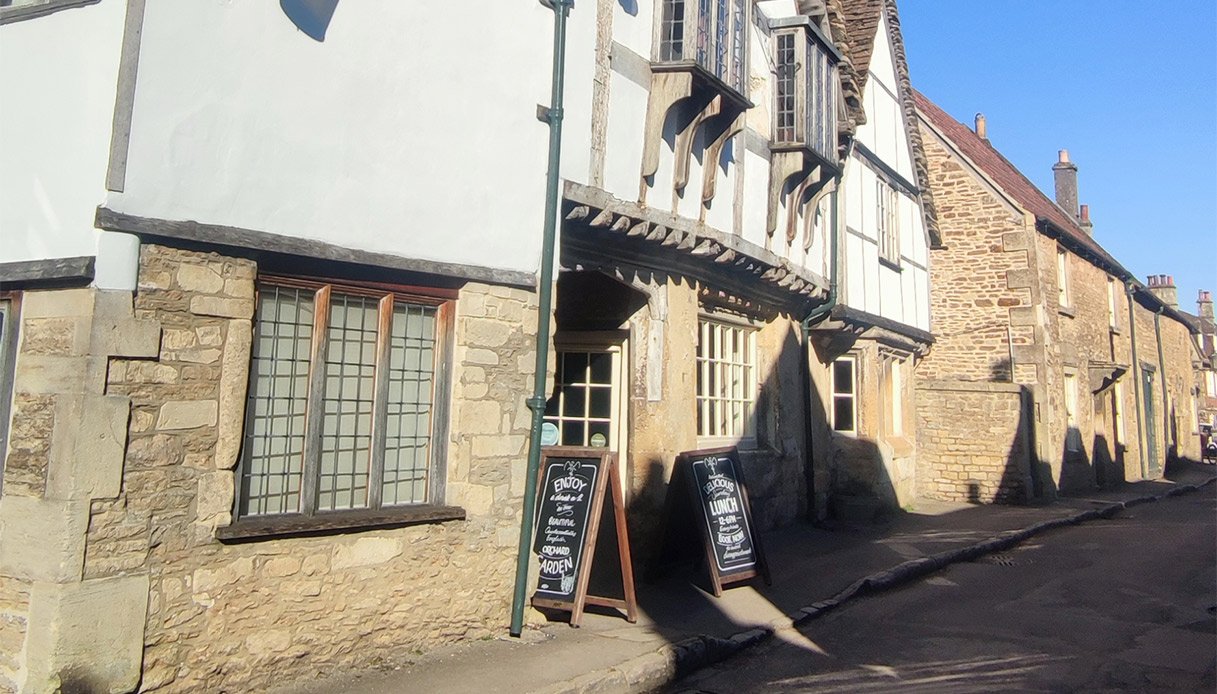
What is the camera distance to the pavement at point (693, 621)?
502 cm

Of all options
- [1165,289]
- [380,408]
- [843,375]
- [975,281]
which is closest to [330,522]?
[380,408]

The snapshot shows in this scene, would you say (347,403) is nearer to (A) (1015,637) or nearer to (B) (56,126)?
(B) (56,126)

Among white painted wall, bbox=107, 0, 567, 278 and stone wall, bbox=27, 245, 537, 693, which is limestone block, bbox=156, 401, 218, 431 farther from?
white painted wall, bbox=107, 0, 567, 278

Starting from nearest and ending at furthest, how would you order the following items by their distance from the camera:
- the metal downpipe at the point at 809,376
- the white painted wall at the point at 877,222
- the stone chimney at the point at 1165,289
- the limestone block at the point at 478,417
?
the limestone block at the point at 478,417, the metal downpipe at the point at 809,376, the white painted wall at the point at 877,222, the stone chimney at the point at 1165,289

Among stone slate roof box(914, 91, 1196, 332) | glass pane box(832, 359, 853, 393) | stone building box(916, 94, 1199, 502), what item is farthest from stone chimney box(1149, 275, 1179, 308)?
glass pane box(832, 359, 853, 393)

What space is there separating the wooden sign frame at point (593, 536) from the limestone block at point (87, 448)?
109 inches

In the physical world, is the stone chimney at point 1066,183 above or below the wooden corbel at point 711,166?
above

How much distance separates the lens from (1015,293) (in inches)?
641

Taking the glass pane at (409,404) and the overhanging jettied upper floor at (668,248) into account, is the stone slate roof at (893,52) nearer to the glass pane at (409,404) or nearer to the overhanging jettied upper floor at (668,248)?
the overhanging jettied upper floor at (668,248)

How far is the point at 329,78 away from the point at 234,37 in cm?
57

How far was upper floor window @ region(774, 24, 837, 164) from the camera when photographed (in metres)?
9.78

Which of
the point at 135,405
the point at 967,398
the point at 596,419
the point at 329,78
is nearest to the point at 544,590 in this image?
the point at 596,419

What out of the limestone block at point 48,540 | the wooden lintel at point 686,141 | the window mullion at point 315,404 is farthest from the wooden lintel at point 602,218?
the limestone block at point 48,540

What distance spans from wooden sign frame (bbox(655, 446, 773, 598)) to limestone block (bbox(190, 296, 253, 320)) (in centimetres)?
405
